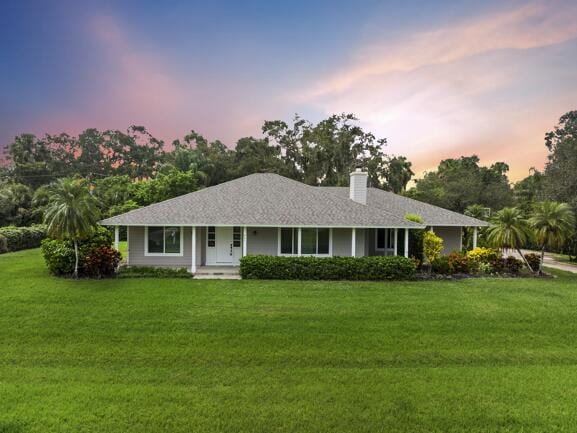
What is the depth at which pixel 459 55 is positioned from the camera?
17.0 m

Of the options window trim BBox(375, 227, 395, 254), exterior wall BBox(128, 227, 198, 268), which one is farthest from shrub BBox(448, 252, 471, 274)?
exterior wall BBox(128, 227, 198, 268)

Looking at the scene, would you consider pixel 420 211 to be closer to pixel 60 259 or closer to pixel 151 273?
pixel 151 273

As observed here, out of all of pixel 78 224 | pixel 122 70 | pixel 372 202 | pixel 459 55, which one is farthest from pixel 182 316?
pixel 459 55

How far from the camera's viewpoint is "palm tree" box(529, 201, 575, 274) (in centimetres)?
1667

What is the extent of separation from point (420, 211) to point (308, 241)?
7560 mm

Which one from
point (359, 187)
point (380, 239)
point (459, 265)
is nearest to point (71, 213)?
point (359, 187)

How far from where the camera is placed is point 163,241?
1648cm

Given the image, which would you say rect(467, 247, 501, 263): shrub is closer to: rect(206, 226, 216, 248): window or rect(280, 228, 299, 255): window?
rect(280, 228, 299, 255): window

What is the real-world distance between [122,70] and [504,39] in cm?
1920

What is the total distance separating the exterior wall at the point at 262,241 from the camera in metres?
16.6

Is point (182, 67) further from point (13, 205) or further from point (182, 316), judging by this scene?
point (13, 205)

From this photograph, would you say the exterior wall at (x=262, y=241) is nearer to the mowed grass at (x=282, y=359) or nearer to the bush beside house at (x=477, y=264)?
the mowed grass at (x=282, y=359)

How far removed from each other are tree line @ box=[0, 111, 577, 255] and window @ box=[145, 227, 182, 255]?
984cm

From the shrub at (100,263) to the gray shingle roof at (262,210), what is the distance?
1.59 m
